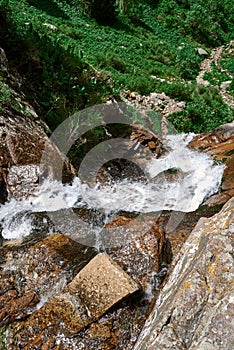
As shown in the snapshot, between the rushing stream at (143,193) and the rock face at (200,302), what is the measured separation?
243cm

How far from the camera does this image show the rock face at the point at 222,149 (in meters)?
6.72

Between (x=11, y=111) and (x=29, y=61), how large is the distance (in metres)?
3.55

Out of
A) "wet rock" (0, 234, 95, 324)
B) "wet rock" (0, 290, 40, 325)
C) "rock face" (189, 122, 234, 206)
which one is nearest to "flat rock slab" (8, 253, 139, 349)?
"wet rock" (0, 290, 40, 325)

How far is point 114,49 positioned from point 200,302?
14.6 metres

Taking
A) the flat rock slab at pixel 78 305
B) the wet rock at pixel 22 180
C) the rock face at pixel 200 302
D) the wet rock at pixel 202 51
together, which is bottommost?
the wet rock at pixel 22 180

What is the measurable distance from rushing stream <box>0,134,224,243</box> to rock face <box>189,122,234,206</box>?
0.24m

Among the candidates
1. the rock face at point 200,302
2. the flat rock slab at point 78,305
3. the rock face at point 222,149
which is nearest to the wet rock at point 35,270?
the flat rock slab at point 78,305

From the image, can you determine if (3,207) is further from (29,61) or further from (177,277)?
(29,61)

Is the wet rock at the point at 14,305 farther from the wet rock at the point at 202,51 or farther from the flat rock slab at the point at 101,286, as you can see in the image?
the wet rock at the point at 202,51

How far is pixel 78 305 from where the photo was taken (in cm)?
368

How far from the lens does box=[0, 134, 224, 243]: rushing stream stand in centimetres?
568

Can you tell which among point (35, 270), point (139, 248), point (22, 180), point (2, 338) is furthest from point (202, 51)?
point (2, 338)

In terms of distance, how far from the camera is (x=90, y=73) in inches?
480

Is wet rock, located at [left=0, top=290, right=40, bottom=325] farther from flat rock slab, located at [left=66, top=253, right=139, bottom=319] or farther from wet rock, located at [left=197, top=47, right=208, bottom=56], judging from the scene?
wet rock, located at [left=197, top=47, right=208, bottom=56]
